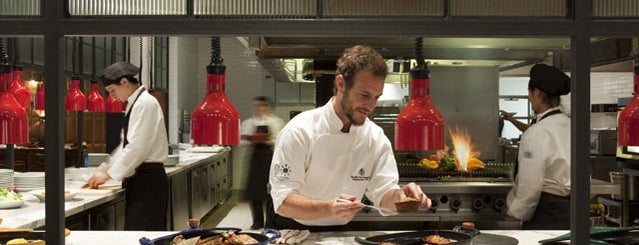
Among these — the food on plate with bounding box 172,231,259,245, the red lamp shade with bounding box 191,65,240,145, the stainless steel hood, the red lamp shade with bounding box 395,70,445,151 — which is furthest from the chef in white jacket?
the stainless steel hood

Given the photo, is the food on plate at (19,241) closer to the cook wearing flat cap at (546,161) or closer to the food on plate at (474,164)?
the cook wearing flat cap at (546,161)

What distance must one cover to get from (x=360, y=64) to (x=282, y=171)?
1.96ft

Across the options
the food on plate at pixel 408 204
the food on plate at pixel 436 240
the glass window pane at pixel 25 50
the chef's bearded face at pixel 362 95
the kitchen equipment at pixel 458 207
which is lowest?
the kitchen equipment at pixel 458 207

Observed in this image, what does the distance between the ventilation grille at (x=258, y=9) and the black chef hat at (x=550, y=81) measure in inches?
110

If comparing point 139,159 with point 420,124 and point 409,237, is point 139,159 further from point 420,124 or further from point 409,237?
point 420,124

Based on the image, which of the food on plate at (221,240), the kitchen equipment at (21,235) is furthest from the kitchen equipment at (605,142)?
the kitchen equipment at (21,235)

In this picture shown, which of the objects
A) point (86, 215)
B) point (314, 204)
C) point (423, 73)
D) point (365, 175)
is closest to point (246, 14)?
point (423, 73)

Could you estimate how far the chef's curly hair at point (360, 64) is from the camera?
2.96 meters

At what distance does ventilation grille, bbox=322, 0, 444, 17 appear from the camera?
1.68m

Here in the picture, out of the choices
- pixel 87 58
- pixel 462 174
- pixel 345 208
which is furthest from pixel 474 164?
pixel 87 58

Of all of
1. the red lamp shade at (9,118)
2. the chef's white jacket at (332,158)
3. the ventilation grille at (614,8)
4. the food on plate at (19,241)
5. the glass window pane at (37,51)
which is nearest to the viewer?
the ventilation grille at (614,8)

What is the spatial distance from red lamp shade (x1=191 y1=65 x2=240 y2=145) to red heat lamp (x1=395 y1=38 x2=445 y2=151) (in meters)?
0.55

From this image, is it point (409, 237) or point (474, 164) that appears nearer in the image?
point (409, 237)

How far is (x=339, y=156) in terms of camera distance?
10.6 feet
